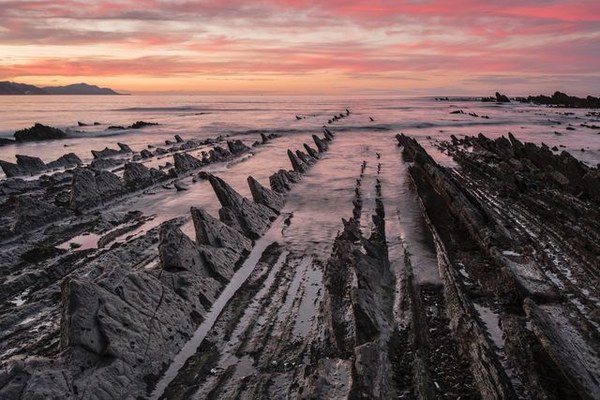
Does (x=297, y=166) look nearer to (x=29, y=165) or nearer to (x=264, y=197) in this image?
(x=264, y=197)

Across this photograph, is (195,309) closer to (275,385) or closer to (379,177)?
(275,385)

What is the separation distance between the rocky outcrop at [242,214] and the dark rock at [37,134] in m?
38.5

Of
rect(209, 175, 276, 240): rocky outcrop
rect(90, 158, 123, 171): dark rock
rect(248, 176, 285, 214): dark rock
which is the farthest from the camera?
rect(90, 158, 123, 171): dark rock

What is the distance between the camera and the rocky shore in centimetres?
547

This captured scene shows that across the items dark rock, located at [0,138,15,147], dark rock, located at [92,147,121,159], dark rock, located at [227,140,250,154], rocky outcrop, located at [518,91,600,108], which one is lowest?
dark rock, located at [0,138,15,147]

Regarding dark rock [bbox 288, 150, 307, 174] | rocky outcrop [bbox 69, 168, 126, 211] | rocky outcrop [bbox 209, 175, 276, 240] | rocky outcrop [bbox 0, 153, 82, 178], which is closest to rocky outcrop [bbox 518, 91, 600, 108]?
dark rock [bbox 288, 150, 307, 174]

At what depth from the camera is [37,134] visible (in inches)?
1729

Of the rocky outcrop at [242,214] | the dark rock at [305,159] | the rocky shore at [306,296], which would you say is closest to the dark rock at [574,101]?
the dark rock at [305,159]

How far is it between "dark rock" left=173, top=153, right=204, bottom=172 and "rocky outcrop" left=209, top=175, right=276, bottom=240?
33.0 ft

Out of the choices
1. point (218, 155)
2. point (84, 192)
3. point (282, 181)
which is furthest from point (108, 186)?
point (218, 155)

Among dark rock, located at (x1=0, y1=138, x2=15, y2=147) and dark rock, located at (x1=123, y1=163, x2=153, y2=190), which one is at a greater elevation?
dark rock, located at (x1=123, y1=163, x2=153, y2=190)

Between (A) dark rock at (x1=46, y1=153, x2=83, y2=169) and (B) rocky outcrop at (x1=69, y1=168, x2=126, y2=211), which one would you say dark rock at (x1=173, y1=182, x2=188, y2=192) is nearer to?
(B) rocky outcrop at (x1=69, y1=168, x2=126, y2=211)

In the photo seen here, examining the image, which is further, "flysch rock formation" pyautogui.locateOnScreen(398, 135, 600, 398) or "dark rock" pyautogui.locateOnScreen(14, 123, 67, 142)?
"dark rock" pyautogui.locateOnScreen(14, 123, 67, 142)

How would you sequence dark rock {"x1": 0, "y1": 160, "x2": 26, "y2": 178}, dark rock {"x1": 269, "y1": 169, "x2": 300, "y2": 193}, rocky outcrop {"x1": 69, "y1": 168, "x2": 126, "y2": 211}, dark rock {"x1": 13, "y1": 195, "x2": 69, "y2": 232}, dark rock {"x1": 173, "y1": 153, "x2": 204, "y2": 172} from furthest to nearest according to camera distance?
dark rock {"x1": 173, "y1": 153, "x2": 204, "y2": 172} → dark rock {"x1": 0, "y1": 160, "x2": 26, "y2": 178} → dark rock {"x1": 269, "y1": 169, "x2": 300, "y2": 193} → rocky outcrop {"x1": 69, "y1": 168, "x2": 126, "y2": 211} → dark rock {"x1": 13, "y1": 195, "x2": 69, "y2": 232}
